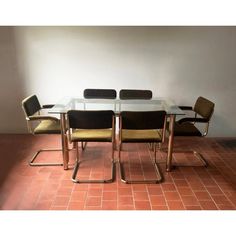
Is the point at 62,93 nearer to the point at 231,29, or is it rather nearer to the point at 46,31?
the point at 46,31

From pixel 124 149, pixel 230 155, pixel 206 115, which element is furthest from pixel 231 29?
pixel 124 149

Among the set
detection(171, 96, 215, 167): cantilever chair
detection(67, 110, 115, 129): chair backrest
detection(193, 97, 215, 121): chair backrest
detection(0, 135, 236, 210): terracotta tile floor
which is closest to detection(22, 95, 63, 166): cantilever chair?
detection(0, 135, 236, 210): terracotta tile floor

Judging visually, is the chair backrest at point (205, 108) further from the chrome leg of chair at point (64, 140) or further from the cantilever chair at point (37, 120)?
the cantilever chair at point (37, 120)

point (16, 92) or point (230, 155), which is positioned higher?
point (16, 92)

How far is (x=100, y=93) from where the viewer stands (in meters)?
2.94

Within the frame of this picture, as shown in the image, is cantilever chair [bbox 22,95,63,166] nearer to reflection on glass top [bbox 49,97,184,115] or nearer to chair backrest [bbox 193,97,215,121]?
reflection on glass top [bbox 49,97,184,115]

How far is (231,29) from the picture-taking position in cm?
299

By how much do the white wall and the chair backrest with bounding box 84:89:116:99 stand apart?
0.30 metres

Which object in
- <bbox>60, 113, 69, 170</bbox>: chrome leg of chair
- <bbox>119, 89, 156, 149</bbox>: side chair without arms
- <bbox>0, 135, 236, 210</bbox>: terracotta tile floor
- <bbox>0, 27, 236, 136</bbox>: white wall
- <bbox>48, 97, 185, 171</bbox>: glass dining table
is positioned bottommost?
<bbox>0, 135, 236, 210</bbox>: terracotta tile floor

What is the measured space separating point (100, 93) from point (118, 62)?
1.85 ft

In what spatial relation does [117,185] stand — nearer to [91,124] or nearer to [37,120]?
[91,124]

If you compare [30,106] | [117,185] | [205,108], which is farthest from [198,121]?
Result: [30,106]

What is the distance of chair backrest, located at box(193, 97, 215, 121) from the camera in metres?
2.33
